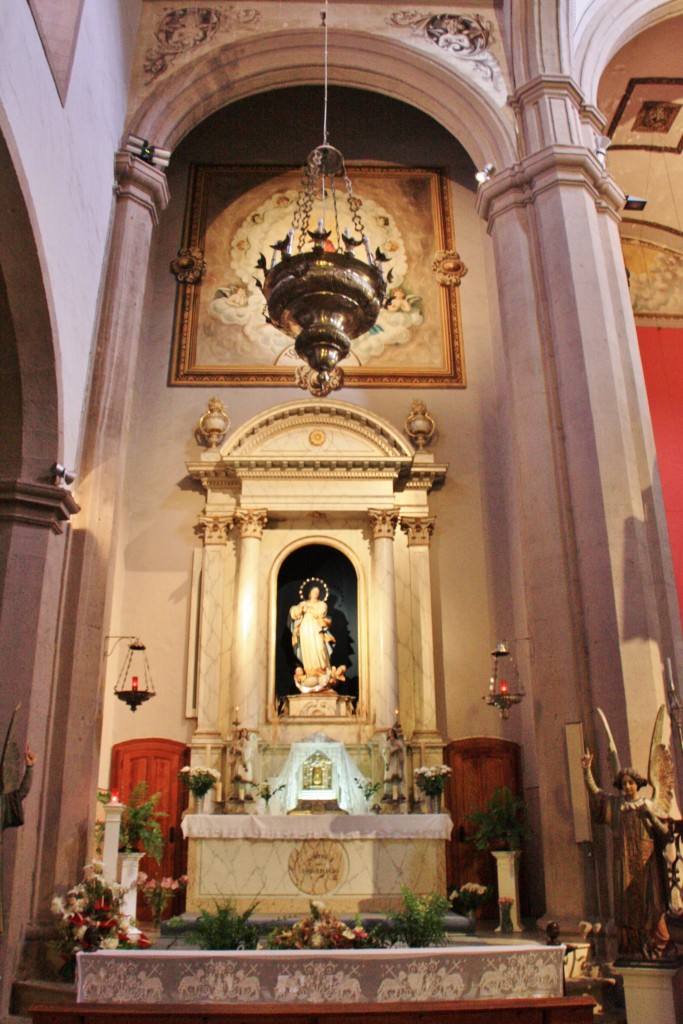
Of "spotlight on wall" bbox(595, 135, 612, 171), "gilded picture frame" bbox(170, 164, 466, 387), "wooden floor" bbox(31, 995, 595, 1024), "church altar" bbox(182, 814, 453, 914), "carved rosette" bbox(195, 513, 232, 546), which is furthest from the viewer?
"gilded picture frame" bbox(170, 164, 466, 387)

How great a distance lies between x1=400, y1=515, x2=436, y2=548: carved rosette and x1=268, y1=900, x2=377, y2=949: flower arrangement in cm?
523

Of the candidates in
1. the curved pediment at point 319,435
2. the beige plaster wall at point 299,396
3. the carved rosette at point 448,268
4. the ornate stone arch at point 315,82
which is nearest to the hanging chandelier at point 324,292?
the ornate stone arch at point 315,82

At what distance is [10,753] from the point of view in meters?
5.02

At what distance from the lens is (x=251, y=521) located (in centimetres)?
966

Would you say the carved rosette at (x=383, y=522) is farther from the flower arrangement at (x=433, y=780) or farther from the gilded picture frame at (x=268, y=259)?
the flower arrangement at (x=433, y=780)

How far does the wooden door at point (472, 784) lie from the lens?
345 inches

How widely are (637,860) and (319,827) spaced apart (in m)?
3.28

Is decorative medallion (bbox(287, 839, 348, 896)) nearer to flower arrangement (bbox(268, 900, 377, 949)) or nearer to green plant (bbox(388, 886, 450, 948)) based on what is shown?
green plant (bbox(388, 886, 450, 948))

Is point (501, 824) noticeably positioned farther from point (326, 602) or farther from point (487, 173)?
point (487, 173)

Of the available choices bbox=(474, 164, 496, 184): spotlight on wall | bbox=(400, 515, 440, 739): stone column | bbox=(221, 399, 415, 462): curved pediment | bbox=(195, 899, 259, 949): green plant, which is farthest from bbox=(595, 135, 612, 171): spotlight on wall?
bbox=(195, 899, 259, 949): green plant

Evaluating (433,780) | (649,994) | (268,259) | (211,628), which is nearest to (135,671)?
(211,628)

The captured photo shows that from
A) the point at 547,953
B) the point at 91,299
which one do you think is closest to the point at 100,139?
the point at 91,299

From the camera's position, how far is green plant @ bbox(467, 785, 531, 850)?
8.13 meters

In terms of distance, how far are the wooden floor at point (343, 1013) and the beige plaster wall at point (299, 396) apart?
5271 mm
